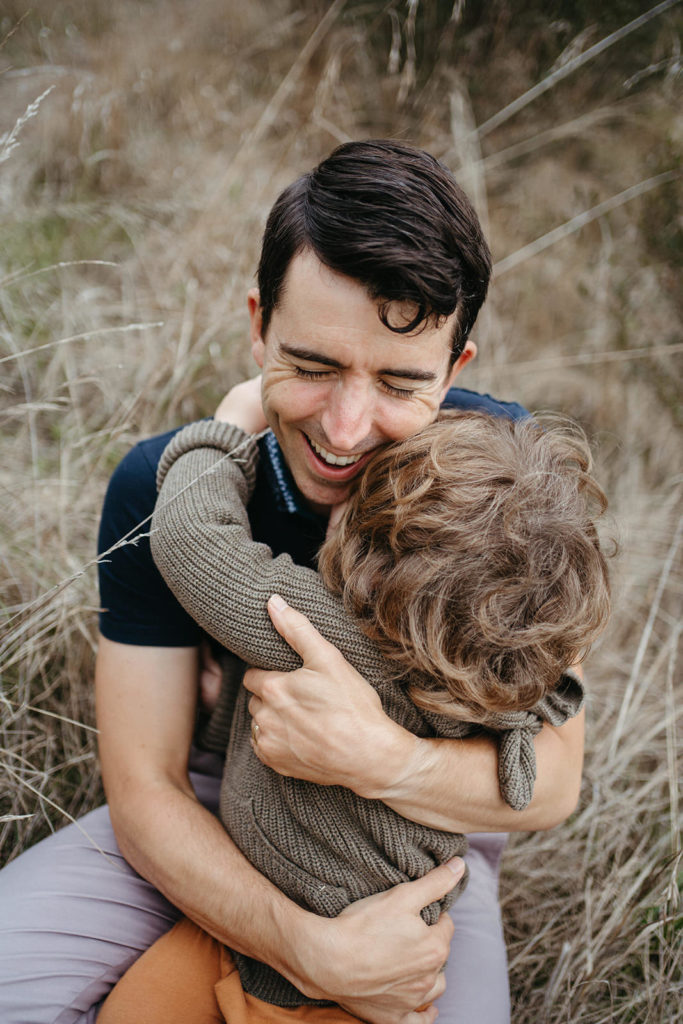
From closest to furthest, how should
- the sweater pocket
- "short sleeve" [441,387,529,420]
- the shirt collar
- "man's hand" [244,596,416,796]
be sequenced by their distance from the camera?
"man's hand" [244,596,416,796] < the sweater pocket < the shirt collar < "short sleeve" [441,387,529,420]

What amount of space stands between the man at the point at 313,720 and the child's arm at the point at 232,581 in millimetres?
55

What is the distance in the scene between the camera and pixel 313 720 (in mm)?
1332

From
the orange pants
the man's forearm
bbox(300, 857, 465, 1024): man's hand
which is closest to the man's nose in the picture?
the man's forearm

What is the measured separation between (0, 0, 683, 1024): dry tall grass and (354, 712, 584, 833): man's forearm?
52 centimetres

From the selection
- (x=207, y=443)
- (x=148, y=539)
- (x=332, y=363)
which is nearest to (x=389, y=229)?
(x=332, y=363)

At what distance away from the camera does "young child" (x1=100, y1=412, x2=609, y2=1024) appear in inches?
53.5

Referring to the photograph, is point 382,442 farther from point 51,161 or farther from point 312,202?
point 51,161

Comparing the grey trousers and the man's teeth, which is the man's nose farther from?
the grey trousers

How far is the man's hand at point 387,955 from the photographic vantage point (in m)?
1.34

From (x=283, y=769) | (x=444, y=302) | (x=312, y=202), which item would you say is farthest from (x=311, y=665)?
(x=312, y=202)

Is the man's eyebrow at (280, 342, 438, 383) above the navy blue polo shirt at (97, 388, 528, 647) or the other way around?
above

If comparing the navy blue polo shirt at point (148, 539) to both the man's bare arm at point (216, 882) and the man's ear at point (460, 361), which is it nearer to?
the man's bare arm at point (216, 882)

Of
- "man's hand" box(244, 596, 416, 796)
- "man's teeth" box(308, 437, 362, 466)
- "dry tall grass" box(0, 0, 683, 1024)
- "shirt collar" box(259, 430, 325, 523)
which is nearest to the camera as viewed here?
"man's hand" box(244, 596, 416, 796)

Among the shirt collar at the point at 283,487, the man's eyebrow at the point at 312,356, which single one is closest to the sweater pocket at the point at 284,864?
the shirt collar at the point at 283,487
